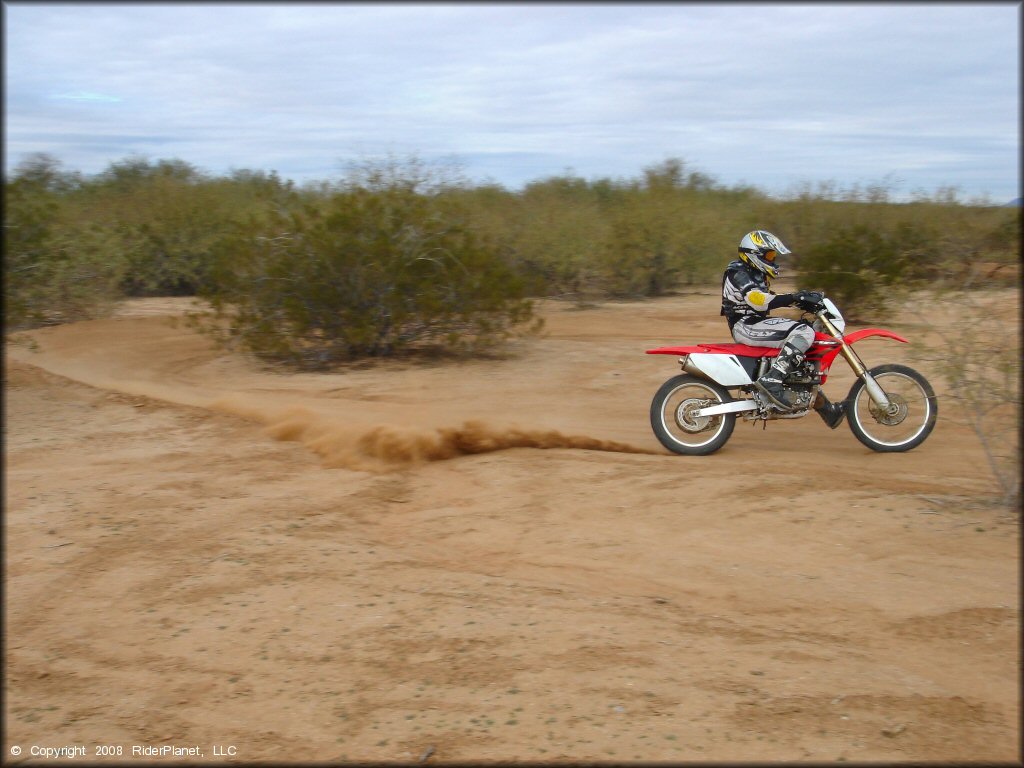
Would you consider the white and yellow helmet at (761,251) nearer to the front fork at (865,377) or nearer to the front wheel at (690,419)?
the front fork at (865,377)

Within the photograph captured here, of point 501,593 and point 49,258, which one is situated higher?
point 49,258

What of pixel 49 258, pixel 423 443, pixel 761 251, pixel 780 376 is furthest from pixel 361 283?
pixel 780 376

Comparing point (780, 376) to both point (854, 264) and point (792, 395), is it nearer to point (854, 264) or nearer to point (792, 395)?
point (792, 395)

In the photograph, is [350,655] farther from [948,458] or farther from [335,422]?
[948,458]

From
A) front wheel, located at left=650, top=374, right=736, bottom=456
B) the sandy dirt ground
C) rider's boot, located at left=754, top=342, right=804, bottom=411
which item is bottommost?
the sandy dirt ground

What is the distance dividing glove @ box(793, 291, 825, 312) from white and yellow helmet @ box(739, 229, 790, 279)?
12.8 inches

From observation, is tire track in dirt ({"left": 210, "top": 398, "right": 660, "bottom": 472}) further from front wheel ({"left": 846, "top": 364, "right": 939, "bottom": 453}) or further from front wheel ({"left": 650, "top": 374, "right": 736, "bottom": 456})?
front wheel ({"left": 846, "top": 364, "right": 939, "bottom": 453})

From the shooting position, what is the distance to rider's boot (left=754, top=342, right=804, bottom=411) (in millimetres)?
8688

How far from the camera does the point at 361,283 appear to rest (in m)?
14.0

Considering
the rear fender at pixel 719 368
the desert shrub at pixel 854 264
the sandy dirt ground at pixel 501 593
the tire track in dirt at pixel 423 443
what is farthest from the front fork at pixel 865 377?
the desert shrub at pixel 854 264

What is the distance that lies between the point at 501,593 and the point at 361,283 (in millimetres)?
8700

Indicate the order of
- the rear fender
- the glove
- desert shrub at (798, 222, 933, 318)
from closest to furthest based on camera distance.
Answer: the glove < the rear fender < desert shrub at (798, 222, 933, 318)

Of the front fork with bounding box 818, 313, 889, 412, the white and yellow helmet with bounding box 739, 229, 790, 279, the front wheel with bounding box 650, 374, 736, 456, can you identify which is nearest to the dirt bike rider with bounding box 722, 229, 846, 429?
the white and yellow helmet with bounding box 739, 229, 790, 279

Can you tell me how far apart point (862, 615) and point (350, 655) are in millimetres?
2729
